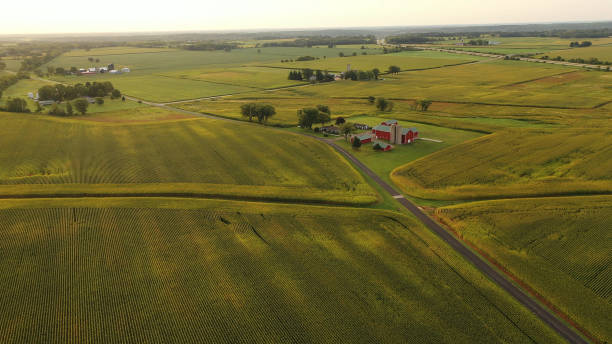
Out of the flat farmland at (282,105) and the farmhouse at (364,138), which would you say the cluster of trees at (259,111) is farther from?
the farmhouse at (364,138)

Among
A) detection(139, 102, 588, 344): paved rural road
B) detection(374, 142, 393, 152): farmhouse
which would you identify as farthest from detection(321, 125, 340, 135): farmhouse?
detection(139, 102, 588, 344): paved rural road

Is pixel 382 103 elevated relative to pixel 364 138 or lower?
elevated

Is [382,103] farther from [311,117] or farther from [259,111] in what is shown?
[259,111]

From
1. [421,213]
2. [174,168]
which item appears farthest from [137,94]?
[421,213]

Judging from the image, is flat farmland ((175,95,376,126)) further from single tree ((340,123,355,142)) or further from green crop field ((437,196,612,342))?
green crop field ((437,196,612,342))

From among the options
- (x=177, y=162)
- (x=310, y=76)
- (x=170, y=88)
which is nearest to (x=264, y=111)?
(x=177, y=162)

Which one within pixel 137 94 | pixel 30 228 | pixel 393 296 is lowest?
pixel 393 296

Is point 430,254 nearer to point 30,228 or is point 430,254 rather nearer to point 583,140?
point 30,228
